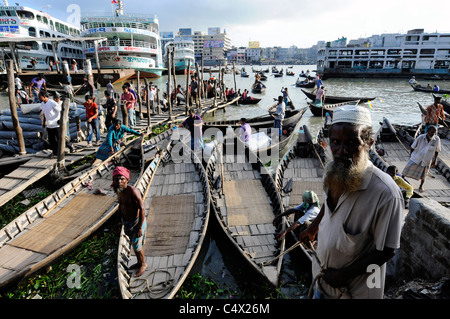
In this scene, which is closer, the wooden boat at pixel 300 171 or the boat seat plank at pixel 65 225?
the boat seat plank at pixel 65 225

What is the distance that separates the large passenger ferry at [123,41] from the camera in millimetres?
34719

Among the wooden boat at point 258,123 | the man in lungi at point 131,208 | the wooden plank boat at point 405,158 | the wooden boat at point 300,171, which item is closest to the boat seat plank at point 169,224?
the man in lungi at point 131,208

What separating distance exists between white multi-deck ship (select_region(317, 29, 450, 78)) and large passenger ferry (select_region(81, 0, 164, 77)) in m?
36.6

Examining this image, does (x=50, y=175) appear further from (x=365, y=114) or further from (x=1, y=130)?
(x=365, y=114)

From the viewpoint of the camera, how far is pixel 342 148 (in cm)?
186

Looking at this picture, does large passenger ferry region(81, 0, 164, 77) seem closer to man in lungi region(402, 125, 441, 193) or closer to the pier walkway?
the pier walkway

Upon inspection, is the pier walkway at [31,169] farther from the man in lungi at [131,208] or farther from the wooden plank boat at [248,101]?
the wooden plank boat at [248,101]

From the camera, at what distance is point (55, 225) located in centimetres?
590

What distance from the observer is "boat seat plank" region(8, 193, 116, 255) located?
528 centimetres

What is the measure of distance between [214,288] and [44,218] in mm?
4333

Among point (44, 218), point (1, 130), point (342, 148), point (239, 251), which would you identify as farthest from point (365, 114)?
point (1, 130)

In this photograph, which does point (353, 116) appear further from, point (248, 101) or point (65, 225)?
point (248, 101)

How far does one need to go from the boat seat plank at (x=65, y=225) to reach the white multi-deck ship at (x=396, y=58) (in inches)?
2262

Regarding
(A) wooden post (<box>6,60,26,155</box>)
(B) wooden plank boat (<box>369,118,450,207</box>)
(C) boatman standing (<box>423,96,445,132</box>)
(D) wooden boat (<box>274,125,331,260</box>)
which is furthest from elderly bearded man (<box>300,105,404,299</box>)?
(A) wooden post (<box>6,60,26,155</box>)
